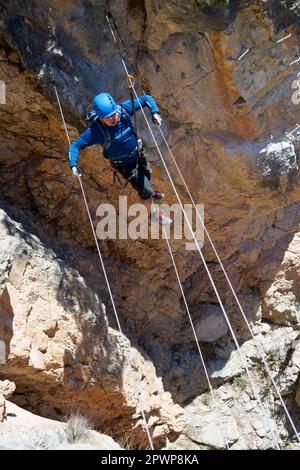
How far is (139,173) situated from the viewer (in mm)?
8031

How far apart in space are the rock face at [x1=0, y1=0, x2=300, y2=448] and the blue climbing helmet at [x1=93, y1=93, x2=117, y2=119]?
1106 mm

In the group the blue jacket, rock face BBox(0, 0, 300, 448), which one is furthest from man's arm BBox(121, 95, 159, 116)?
rock face BBox(0, 0, 300, 448)

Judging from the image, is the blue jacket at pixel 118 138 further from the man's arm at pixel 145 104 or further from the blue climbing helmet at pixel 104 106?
the blue climbing helmet at pixel 104 106

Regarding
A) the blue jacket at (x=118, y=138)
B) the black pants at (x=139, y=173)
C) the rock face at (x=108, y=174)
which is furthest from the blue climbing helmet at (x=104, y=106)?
the rock face at (x=108, y=174)

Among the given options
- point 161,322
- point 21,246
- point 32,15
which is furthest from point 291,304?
point 32,15

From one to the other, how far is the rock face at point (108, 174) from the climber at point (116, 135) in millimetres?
872

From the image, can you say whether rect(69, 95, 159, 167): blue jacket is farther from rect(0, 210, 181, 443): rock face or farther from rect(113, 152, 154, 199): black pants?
rect(0, 210, 181, 443): rock face

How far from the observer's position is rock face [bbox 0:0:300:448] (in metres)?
7.48

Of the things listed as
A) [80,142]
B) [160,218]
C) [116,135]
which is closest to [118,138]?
[116,135]

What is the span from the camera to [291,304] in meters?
12.9

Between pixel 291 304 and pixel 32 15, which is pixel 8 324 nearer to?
pixel 32 15

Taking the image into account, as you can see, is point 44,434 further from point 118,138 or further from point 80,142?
point 118,138

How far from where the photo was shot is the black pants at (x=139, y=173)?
7.84 m
